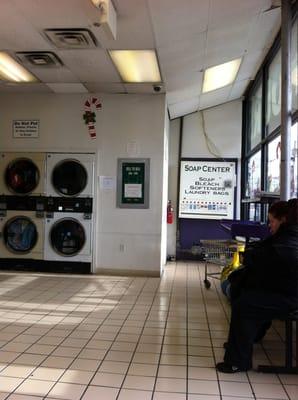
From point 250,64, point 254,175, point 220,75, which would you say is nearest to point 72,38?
point 220,75

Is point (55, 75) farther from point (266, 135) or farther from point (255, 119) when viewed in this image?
point (255, 119)

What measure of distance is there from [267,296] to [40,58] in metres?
3.71

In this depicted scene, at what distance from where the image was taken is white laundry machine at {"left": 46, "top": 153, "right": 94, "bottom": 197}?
604 cm

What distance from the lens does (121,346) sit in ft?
10.2

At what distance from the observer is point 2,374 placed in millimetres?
2580

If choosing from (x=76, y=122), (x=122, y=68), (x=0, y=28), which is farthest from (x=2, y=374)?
(x=76, y=122)

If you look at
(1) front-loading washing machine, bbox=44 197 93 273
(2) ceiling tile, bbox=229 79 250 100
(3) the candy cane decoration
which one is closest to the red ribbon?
(3) the candy cane decoration

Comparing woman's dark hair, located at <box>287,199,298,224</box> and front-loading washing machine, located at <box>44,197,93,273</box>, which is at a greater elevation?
woman's dark hair, located at <box>287,199,298,224</box>

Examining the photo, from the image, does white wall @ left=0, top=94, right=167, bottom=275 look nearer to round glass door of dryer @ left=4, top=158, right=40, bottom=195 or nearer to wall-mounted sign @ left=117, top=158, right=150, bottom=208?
wall-mounted sign @ left=117, top=158, right=150, bottom=208

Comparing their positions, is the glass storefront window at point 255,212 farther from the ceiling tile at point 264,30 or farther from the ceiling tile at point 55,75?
the ceiling tile at point 55,75

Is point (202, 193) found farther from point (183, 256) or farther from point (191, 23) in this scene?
point (191, 23)

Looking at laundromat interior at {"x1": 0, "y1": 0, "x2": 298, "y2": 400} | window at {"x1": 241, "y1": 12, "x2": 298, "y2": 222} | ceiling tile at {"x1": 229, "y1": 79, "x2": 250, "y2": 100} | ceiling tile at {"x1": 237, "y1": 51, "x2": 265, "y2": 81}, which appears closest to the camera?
laundromat interior at {"x1": 0, "y1": 0, "x2": 298, "y2": 400}

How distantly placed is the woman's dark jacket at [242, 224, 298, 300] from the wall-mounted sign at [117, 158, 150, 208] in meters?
3.41

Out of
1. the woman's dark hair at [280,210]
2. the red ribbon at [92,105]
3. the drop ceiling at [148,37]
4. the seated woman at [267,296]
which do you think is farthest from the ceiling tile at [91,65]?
the seated woman at [267,296]
